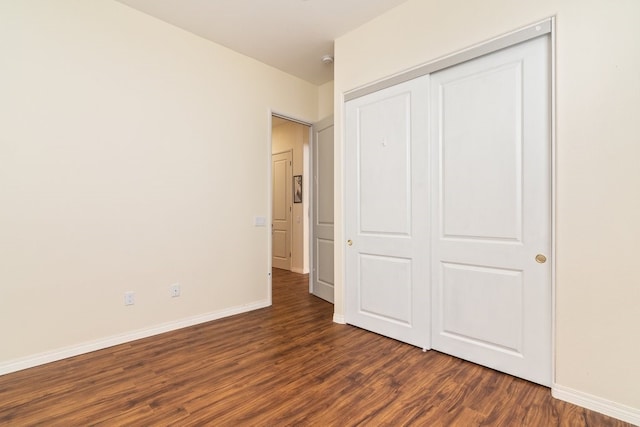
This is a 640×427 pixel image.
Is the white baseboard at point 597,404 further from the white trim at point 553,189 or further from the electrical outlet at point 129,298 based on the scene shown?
the electrical outlet at point 129,298

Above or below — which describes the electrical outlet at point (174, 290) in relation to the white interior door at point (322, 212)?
below

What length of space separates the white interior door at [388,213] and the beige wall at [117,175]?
1.28 meters

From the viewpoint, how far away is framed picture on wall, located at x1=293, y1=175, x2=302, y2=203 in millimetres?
5980

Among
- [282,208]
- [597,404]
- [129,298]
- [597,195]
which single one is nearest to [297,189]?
[282,208]

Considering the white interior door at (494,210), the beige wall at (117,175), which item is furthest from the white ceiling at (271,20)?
the white interior door at (494,210)

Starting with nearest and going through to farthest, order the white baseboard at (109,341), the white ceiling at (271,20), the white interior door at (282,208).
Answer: the white baseboard at (109,341) < the white ceiling at (271,20) < the white interior door at (282,208)

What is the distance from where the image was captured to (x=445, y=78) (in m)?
2.52

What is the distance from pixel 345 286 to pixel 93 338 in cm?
225

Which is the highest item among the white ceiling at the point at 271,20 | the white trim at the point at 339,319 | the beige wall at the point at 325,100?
the white ceiling at the point at 271,20

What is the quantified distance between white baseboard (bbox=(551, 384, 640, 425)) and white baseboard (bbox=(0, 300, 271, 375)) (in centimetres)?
289

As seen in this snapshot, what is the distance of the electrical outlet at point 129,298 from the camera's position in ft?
9.30

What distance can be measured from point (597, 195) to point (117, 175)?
350cm

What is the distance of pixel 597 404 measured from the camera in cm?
182

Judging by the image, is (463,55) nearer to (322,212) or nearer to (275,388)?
(322,212)
